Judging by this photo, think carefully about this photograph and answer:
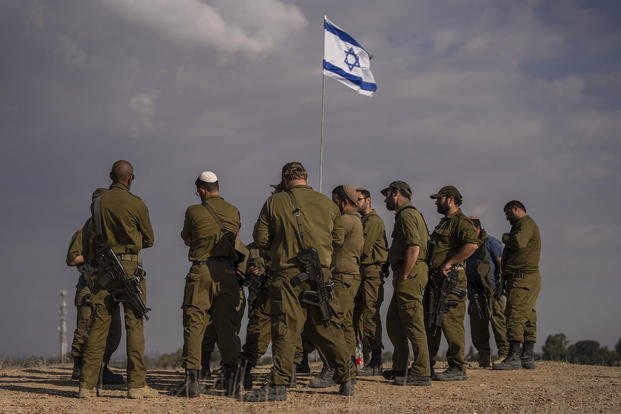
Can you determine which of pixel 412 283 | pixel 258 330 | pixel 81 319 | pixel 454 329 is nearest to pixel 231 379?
pixel 258 330

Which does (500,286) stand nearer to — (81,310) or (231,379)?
(231,379)

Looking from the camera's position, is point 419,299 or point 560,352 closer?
point 419,299

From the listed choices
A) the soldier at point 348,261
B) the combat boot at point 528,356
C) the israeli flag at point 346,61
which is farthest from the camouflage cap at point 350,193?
the israeli flag at point 346,61

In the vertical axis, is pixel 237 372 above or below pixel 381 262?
below

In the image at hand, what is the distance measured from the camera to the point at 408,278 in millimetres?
10461

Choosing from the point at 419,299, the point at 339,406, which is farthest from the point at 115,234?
the point at 419,299

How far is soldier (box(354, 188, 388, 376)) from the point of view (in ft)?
38.3

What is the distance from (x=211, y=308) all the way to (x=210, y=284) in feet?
1.11

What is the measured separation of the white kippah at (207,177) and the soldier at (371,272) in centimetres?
258

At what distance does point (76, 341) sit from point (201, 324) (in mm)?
2649

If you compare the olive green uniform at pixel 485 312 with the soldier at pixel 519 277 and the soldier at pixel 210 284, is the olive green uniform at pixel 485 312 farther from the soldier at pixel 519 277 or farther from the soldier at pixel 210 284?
the soldier at pixel 210 284

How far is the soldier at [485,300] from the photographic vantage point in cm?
1370

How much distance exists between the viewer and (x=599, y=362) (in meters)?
18.1

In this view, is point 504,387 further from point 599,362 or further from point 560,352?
point 560,352
